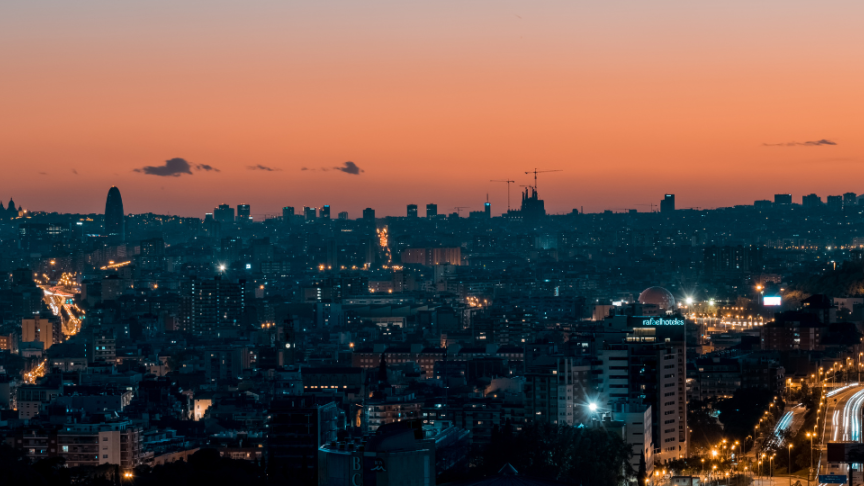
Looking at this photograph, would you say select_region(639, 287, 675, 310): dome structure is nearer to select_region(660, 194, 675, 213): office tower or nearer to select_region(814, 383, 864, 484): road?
select_region(814, 383, 864, 484): road

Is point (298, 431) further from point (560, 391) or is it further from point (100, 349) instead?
point (100, 349)

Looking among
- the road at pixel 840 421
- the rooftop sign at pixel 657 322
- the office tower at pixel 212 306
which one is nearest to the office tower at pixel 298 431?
the rooftop sign at pixel 657 322

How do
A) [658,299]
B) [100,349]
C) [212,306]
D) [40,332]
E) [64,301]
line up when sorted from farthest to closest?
[64,301] < [212,306] < [40,332] < [100,349] < [658,299]

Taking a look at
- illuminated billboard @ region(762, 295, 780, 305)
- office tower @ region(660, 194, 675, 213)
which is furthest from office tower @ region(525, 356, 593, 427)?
office tower @ region(660, 194, 675, 213)

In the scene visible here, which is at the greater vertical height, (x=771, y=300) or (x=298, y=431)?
(x=771, y=300)

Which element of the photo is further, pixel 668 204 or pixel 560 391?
pixel 668 204

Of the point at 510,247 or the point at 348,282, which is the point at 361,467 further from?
the point at 510,247

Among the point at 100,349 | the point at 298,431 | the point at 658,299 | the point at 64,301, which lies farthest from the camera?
the point at 64,301

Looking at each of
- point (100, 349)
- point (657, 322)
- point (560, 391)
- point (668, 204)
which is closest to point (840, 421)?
point (657, 322)
